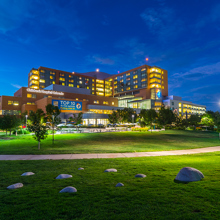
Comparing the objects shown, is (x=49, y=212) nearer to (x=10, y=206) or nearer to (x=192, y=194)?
(x=10, y=206)

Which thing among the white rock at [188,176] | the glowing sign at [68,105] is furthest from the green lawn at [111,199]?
the glowing sign at [68,105]

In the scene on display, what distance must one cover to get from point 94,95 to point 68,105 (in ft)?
78.2

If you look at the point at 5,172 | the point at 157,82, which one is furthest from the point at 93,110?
the point at 5,172

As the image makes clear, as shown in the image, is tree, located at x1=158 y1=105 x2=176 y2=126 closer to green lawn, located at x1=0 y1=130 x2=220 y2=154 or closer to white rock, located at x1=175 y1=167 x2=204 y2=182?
green lawn, located at x1=0 y1=130 x2=220 y2=154

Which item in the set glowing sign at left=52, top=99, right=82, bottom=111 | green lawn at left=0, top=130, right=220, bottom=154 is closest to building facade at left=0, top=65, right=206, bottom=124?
glowing sign at left=52, top=99, right=82, bottom=111

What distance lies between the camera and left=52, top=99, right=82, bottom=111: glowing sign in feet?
263

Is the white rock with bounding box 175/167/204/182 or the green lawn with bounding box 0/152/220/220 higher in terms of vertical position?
the white rock with bounding box 175/167/204/182

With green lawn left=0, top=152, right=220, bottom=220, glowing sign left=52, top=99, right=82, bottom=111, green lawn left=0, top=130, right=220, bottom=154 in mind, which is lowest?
green lawn left=0, top=130, right=220, bottom=154

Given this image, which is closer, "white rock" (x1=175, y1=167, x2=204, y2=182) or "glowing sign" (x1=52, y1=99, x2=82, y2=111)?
"white rock" (x1=175, y1=167, x2=204, y2=182)

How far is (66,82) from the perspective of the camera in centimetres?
14375

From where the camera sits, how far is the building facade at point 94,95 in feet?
268

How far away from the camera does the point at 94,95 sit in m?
103

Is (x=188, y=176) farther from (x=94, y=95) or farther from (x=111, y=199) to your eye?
(x=94, y=95)

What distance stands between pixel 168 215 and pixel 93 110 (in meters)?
87.5
